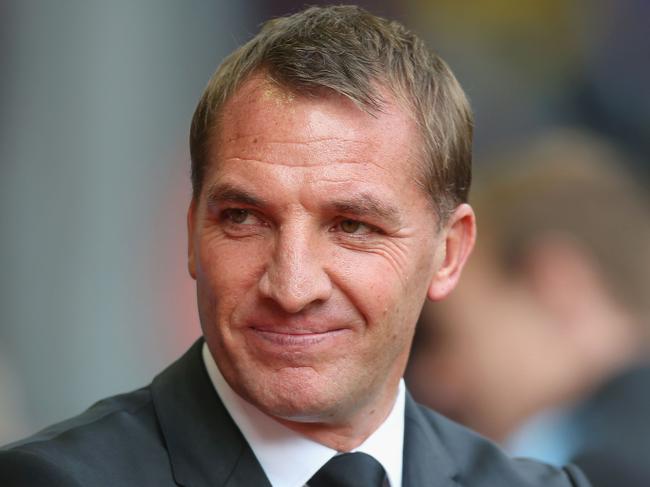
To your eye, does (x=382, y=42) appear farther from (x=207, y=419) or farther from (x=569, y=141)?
(x=569, y=141)

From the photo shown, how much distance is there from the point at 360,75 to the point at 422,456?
3.75 ft

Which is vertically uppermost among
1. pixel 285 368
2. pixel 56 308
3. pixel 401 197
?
pixel 401 197

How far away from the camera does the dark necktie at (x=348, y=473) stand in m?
3.35

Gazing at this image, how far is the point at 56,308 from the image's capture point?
6.21 meters

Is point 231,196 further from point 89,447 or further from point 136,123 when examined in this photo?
point 136,123

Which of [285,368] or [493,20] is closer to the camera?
[285,368]

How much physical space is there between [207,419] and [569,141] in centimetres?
343

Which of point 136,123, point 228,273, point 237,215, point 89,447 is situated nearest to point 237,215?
point 237,215

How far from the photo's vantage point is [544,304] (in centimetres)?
610

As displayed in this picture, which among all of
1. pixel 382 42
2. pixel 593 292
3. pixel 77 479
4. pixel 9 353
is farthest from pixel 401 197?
pixel 9 353

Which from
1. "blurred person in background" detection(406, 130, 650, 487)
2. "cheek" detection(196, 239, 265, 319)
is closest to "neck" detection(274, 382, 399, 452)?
"cheek" detection(196, 239, 265, 319)

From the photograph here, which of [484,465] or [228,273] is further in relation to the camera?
[484,465]

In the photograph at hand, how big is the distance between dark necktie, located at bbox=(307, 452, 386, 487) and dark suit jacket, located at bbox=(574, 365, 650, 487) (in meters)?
1.64

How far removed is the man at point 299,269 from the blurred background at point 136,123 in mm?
2761
